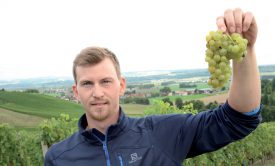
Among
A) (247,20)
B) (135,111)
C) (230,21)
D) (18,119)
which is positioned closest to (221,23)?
(230,21)

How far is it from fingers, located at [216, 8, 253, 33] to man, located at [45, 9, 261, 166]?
315 mm

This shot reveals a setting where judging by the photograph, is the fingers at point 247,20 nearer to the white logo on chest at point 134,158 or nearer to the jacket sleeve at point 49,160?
the white logo on chest at point 134,158

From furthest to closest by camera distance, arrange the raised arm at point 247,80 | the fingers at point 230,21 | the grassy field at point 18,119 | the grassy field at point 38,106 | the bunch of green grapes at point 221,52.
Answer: the grassy field at point 38,106
the grassy field at point 18,119
the raised arm at point 247,80
the fingers at point 230,21
the bunch of green grapes at point 221,52

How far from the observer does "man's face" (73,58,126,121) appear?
7.93 feet

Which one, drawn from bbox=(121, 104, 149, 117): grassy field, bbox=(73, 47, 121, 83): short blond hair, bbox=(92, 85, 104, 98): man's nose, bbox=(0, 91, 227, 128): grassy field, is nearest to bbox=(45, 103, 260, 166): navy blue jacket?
bbox=(92, 85, 104, 98): man's nose

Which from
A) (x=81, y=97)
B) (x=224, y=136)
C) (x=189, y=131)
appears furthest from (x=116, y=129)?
(x=224, y=136)

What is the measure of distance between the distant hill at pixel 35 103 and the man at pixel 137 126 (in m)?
28.6

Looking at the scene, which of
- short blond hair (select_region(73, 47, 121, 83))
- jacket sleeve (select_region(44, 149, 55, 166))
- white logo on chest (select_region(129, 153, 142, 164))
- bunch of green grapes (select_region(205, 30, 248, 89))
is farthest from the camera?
jacket sleeve (select_region(44, 149, 55, 166))

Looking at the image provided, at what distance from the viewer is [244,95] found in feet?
7.22

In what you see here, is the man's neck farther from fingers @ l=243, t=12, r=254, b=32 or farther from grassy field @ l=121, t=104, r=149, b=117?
grassy field @ l=121, t=104, r=149, b=117

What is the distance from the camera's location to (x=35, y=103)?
110 feet

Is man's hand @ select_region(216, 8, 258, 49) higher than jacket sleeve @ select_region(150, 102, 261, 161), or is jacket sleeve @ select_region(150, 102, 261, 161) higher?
man's hand @ select_region(216, 8, 258, 49)

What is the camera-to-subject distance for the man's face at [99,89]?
95.2 inches

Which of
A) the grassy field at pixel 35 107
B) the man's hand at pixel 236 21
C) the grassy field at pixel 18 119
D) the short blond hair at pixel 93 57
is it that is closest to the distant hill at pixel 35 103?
the grassy field at pixel 35 107
